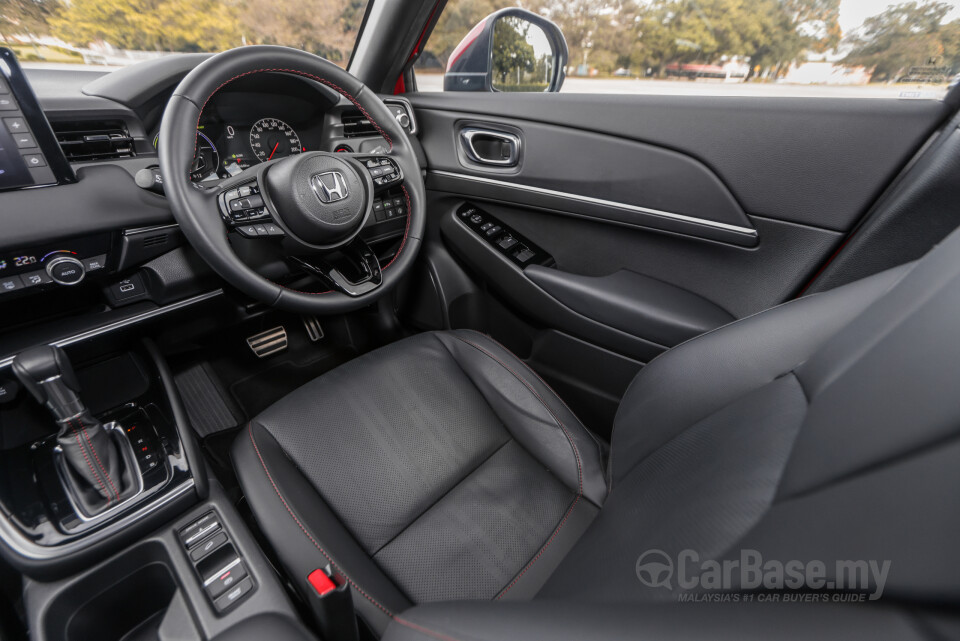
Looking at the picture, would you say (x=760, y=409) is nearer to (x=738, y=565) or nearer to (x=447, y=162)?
(x=738, y=565)

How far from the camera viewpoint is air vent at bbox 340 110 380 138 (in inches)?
53.3

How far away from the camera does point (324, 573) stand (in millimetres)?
632

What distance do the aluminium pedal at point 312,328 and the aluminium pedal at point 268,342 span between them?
0.07 m

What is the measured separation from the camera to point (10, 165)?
80 centimetres

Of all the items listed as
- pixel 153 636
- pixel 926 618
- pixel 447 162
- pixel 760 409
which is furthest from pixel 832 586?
pixel 447 162

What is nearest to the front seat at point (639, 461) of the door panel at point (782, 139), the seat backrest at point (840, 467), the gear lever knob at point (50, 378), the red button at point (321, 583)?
the seat backrest at point (840, 467)

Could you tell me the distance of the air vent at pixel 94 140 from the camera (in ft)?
3.07

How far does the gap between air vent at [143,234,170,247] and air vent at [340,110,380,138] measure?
22.7 inches

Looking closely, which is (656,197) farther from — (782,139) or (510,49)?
(510,49)

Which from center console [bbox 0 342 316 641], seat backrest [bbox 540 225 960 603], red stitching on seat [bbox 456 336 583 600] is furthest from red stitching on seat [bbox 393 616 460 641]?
red stitching on seat [bbox 456 336 583 600]

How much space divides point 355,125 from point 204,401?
91cm

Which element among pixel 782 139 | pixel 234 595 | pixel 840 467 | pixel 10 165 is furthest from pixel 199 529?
pixel 782 139

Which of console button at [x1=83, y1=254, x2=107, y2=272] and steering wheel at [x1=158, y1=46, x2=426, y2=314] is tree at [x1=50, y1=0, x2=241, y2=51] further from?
console button at [x1=83, y1=254, x2=107, y2=272]

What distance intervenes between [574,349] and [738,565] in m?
1.01
